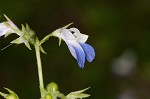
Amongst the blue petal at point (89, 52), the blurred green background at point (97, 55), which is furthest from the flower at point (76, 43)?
the blurred green background at point (97, 55)

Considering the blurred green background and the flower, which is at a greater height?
the blurred green background

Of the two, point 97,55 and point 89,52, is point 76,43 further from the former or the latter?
point 97,55

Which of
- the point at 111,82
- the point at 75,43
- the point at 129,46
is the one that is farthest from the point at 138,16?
the point at 75,43

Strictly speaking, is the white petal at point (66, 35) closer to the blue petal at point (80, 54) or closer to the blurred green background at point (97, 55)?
the blue petal at point (80, 54)

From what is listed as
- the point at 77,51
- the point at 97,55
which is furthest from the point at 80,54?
the point at 97,55

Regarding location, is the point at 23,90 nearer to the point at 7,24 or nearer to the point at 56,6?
the point at 56,6

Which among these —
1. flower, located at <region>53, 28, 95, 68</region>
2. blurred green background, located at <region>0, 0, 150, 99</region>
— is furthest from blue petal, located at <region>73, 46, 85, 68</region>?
blurred green background, located at <region>0, 0, 150, 99</region>

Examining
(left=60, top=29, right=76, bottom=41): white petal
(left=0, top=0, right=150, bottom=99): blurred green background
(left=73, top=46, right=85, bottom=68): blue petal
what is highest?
(left=0, top=0, right=150, bottom=99): blurred green background

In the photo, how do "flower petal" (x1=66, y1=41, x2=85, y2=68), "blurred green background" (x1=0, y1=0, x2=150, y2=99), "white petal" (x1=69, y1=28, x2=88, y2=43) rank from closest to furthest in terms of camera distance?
1. "flower petal" (x1=66, y1=41, x2=85, y2=68)
2. "white petal" (x1=69, y1=28, x2=88, y2=43)
3. "blurred green background" (x1=0, y1=0, x2=150, y2=99)

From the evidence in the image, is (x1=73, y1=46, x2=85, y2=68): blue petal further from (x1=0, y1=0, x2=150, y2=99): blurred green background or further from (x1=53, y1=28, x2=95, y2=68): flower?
(x1=0, y1=0, x2=150, y2=99): blurred green background
